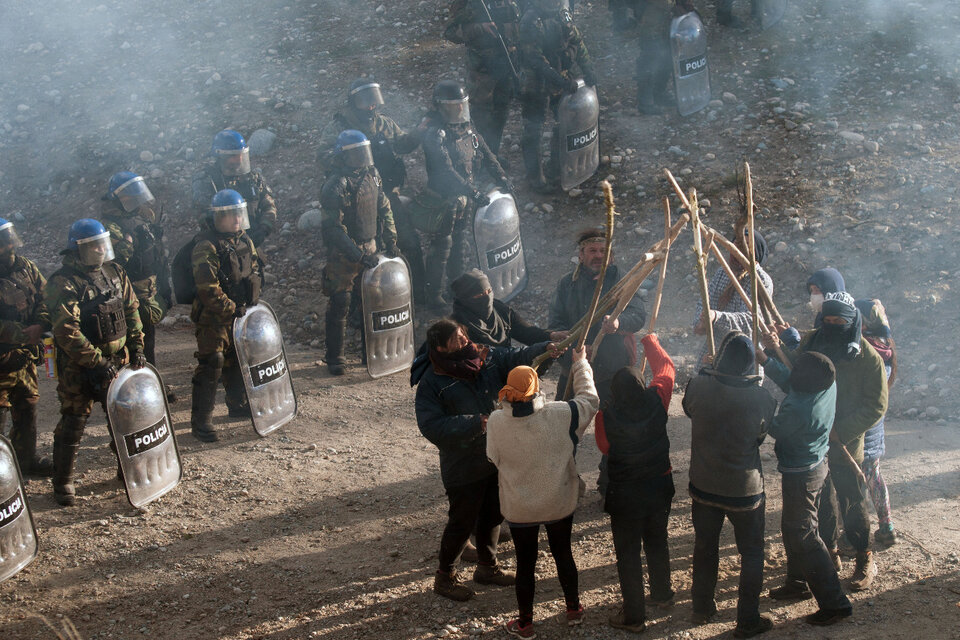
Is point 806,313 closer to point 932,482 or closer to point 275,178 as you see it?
point 932,482

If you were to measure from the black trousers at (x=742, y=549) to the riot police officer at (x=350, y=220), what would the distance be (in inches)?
139

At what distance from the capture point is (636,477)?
3.83 m

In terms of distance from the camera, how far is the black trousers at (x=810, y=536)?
3924 mm

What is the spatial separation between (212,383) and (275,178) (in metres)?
4.18

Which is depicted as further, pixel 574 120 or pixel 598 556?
pixel 574 120

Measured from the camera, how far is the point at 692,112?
9.36 metres

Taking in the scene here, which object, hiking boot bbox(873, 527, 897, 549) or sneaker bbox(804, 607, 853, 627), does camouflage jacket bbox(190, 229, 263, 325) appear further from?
hiking boot bbox(873, 527, 897, 549)

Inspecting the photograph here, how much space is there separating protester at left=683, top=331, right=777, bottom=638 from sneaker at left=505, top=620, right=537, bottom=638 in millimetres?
775

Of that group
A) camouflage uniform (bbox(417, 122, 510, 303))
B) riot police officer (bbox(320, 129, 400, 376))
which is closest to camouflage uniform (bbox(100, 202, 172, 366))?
riot police officer (bbox(320, 129, 400, 376))

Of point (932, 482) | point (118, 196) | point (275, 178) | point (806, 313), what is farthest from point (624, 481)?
point (275, 178)

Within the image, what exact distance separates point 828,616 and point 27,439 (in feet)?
15.5

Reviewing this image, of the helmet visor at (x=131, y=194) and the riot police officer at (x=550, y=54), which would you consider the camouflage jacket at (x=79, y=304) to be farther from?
the riot police officer at (x=550, y=54)

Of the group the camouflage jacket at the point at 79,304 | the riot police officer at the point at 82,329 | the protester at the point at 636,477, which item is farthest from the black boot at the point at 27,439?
the protester at the point at 636,477

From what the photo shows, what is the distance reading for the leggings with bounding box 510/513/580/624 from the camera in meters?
3.90
